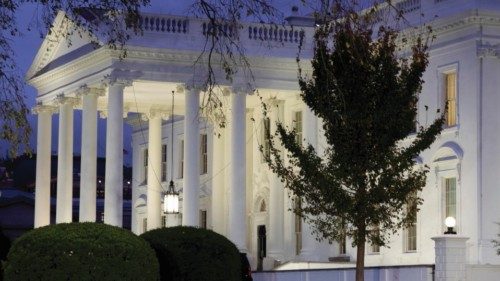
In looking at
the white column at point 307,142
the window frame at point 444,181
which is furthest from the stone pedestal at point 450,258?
the white column at point 307,142

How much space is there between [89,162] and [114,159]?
2.00 meters

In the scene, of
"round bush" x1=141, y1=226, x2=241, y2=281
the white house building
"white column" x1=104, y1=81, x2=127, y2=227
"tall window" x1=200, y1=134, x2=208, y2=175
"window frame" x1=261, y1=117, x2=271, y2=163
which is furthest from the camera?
"tall window" x1=200, y1=134, x2=208, y2=175

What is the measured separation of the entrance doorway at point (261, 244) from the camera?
45.2 m

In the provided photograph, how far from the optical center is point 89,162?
144 ft

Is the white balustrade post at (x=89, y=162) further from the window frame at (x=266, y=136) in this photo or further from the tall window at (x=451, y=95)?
the tall window at (x=451, y=95)

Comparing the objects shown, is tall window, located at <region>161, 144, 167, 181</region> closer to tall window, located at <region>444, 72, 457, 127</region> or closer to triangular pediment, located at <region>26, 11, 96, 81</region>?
triangular pediment, located at <region>26, 11, 96, 81</region>

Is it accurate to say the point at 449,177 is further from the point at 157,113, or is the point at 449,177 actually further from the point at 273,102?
the point at 157,113

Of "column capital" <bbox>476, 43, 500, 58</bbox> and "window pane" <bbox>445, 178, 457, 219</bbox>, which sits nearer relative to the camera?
"column capital" <bbox>476, 43, 500, 58</bbox>

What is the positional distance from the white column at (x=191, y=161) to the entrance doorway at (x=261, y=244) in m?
3.52

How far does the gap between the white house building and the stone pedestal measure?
3.31m

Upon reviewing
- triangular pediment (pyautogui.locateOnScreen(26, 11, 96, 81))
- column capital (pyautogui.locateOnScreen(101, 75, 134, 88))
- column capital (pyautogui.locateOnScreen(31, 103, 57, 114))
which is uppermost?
triangular pediment (pyautogui.locateOnScreen(26, 11, 96, 81))

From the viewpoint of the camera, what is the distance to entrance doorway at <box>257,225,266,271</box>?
45219mm

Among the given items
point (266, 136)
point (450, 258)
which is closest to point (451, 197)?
point (450, 258)

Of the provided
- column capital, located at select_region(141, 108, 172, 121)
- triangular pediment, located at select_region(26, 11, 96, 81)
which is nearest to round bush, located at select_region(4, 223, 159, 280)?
triangular pediment, located at select_region(26, 11, 96, 81)
